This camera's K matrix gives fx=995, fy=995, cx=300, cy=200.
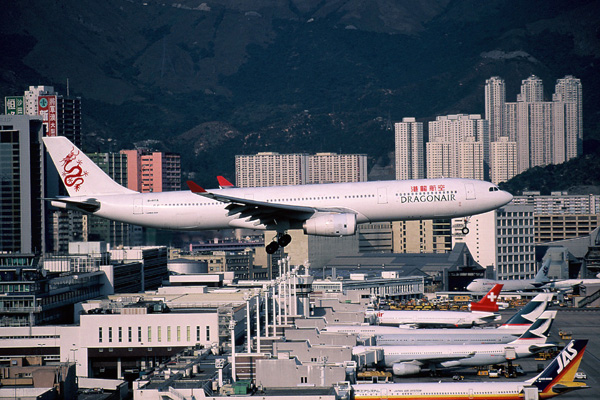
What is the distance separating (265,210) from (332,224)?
17.1 ft

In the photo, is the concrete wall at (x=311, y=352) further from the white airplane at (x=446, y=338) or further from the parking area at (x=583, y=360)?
the white airplane at (x=446, y=338)

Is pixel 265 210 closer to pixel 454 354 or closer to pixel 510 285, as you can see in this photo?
pixel 454 354

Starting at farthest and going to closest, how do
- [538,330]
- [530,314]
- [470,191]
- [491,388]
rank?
[530,314] → [538,330] → [470,191] → [491,388]

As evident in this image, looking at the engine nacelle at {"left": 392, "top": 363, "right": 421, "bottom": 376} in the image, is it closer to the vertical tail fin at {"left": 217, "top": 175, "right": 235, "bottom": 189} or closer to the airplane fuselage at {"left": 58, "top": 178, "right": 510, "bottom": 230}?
the airplane fuselage at {"left": 58, "top": 178, "right": 510, "bottom": 230}

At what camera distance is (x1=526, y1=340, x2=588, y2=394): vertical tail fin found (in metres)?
69.2

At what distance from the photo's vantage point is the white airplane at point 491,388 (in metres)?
68.1

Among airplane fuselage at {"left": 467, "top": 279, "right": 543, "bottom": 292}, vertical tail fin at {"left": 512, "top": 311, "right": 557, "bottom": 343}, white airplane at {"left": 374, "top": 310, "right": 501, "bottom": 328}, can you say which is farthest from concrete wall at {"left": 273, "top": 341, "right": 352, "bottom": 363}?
airplane fuselage at {"left": 467, "top": 279, "right": 543, "bottom": 292}

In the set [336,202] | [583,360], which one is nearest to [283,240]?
[336,202]

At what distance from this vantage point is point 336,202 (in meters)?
75.9

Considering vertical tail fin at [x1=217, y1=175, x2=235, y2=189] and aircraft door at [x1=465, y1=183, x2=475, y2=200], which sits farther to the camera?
vertical tail fin at [x1=217, y1=175, x2=235, y2=189]

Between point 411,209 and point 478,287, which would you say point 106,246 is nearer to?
point 478,287

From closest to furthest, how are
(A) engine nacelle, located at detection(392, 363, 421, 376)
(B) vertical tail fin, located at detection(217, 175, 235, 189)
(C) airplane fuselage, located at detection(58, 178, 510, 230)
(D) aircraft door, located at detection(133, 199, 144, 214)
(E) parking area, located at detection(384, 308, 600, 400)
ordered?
(C) airplane fuselage, located at detection(58, 178, 510, 230)
(D) aircraft door, located at detection(133, 199, 144, 214)
(B) vertical tail fin, located at detection(217, 175, 235, 189)
(E) parking area, located at detection(384, 308, 600, 400)
(A) engine nacelle, located at detection(392, 363, 421, 376)

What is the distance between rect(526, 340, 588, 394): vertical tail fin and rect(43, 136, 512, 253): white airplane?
14.0m

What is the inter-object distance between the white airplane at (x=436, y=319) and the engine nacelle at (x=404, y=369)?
28.7 meters
